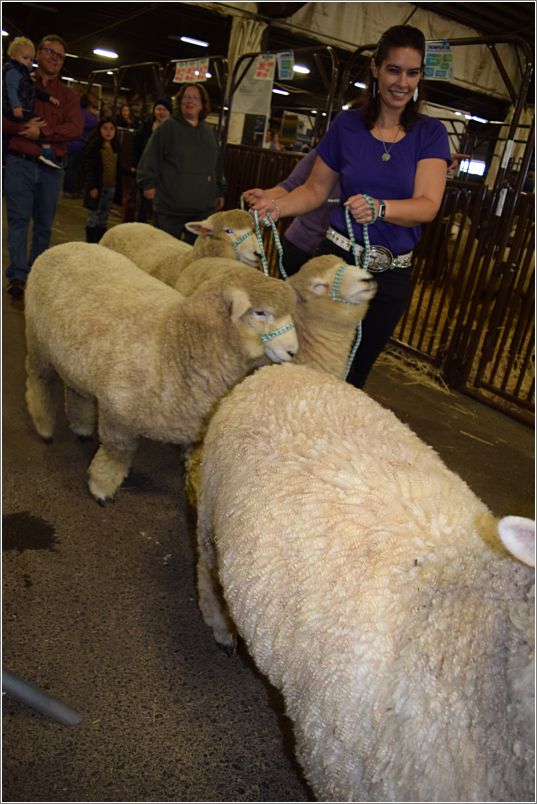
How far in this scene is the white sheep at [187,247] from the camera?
11.4ft

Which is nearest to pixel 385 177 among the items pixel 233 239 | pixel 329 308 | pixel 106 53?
pixel 329 308

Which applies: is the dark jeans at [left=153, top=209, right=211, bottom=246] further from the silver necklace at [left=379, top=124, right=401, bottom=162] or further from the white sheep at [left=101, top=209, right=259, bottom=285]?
the silver necklace at [left=379, top=124, right=401, bottom=162]

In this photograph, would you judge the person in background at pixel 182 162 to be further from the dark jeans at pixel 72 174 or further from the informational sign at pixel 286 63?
the dark jeans at pixel 72 174

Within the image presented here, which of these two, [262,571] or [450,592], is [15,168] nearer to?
[262,571]

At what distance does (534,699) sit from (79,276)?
250 centimetres

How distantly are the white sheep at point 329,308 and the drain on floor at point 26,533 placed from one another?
1203mm

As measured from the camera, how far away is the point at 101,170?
274 inches

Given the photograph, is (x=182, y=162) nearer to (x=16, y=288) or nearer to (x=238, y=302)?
(x=16, y=288)

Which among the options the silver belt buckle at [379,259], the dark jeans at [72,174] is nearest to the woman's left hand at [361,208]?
the silver belt buckle at [379,259]

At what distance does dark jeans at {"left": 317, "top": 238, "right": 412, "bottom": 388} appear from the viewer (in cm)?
248

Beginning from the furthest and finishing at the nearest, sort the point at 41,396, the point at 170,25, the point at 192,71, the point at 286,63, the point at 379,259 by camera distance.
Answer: the point at 170,25 → the point at 192,71 → the point at 286,63 → the point at 41,396 → the point at 379,259

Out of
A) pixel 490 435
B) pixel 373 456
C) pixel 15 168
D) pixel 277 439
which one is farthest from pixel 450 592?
pixel 15 168

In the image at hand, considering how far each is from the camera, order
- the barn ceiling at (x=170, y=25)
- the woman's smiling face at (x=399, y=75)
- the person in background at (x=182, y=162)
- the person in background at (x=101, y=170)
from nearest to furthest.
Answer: the woman's smiling face at (x=399, y=75) < the person in background at (x=182, y=162) < the person in background at (x=101, y=170) < the barn ceiling at (x=170, y=25)

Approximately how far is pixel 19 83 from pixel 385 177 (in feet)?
12.2
